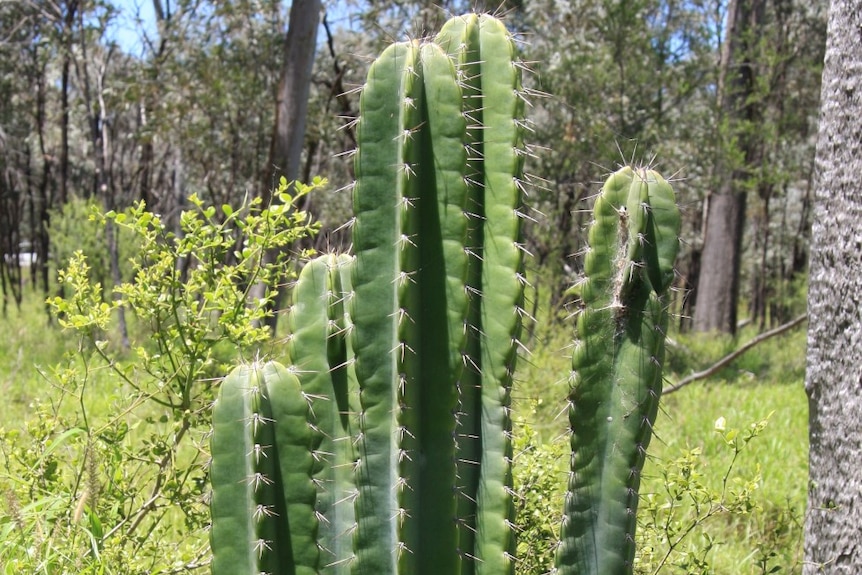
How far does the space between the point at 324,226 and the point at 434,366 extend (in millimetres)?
5614

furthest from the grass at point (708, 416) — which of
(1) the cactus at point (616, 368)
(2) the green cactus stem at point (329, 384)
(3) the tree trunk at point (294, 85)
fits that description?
(3) the tree trunk at point (294, 85)

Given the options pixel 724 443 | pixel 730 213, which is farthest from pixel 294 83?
pixel 730 213

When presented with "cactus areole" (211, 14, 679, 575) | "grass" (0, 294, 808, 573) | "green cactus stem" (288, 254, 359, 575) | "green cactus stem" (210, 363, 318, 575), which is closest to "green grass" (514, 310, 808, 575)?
"grass" (0, 294, 808, 573)

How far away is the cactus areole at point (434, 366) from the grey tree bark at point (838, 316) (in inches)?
30.1

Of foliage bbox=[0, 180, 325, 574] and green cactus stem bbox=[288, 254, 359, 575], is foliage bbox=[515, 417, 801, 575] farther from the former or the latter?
foliage bbox=[0, 180, 325, 574]

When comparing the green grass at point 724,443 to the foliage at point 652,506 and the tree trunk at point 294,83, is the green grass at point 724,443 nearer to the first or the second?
the foliage at point 652,506

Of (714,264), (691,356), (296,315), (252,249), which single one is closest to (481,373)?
(296,315)

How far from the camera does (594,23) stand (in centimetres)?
1073

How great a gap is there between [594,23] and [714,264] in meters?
5.90

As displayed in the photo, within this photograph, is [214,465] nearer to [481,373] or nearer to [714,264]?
[481,373]

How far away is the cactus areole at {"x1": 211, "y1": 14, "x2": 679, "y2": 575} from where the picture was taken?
6.98 feet

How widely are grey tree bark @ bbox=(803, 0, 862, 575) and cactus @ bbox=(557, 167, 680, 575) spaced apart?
0.77m

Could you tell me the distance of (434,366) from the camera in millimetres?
2156

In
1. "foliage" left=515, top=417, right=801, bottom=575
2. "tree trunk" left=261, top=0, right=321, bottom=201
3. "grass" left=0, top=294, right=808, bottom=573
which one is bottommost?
"grass" left=0, top=294, right=808, bottom=573
